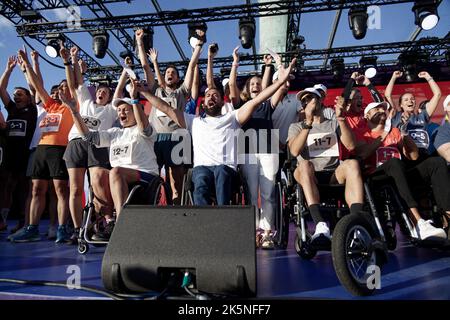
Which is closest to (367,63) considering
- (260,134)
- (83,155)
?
(260,134)

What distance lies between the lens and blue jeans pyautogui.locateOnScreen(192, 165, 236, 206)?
1.79 meters

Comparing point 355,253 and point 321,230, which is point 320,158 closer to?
point 321,230

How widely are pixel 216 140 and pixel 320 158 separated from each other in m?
0.69

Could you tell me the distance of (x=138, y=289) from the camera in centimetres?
104

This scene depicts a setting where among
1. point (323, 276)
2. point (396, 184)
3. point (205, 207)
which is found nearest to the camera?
point (205, 207)

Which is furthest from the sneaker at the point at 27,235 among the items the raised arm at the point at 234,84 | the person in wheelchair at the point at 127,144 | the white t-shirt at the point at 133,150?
the raised arm at the point at 234,84

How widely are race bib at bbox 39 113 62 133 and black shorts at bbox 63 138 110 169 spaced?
1.08 feet

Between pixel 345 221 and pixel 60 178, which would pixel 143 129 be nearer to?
pixel 60 178

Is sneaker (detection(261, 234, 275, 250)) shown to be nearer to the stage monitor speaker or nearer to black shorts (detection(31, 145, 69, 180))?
the stage monitor speaker

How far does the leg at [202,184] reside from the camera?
5.85 feet

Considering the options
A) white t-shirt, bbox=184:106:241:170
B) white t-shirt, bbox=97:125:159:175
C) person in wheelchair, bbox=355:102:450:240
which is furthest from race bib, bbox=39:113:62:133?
person in wheelchair, bbox=355:102:450:240
